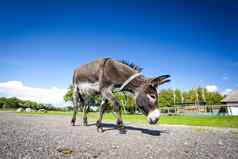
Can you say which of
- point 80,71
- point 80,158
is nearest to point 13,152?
point 80,158

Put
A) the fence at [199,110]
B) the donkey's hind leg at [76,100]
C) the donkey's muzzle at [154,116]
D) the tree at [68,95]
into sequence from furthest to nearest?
1. the tree at [68,95]
2. the fence at [199,110]
3. the donkey's hind leg at [76,100]
4. the donkey's muzzle at [154,116]

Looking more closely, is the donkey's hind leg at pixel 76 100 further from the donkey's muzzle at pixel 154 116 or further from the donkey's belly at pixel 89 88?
the donkey's muzzle at pixel 154 116

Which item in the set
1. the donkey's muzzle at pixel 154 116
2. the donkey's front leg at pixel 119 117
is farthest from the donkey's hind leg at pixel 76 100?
the donkey's muzzle at pixel 154 116

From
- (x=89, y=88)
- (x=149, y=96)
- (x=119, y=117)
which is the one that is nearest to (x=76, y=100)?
(x=89, y=88)

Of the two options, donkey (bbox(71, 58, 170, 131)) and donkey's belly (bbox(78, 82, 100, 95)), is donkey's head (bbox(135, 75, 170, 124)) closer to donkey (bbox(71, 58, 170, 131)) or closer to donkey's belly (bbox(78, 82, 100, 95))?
donkey (bbox(71, 58, 170, 131))

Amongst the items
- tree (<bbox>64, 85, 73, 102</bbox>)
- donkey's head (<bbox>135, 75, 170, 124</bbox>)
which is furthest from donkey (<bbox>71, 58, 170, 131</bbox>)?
tree (<bbox>64, 85, 73, 102</bbox>)

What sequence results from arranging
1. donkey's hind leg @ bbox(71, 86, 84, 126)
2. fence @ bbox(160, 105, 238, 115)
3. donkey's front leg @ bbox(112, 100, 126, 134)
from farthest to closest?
1. fence @ bbox(160, 105, 238, 115)
2. donkey's hind leg @ bbox(71, 86, 84, 126)
3. donkey's front leg @ bbox(112, 100, 126, 134)

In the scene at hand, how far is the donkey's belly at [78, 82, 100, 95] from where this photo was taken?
26.1 feet

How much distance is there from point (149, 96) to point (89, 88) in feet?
9.71

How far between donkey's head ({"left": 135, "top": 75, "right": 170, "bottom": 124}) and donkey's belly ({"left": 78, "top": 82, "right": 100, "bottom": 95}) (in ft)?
6.30

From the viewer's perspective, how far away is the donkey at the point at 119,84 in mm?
6707

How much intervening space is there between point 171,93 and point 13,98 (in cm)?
9112

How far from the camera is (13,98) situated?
4331 inches

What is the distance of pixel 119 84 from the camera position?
24.1 ft
